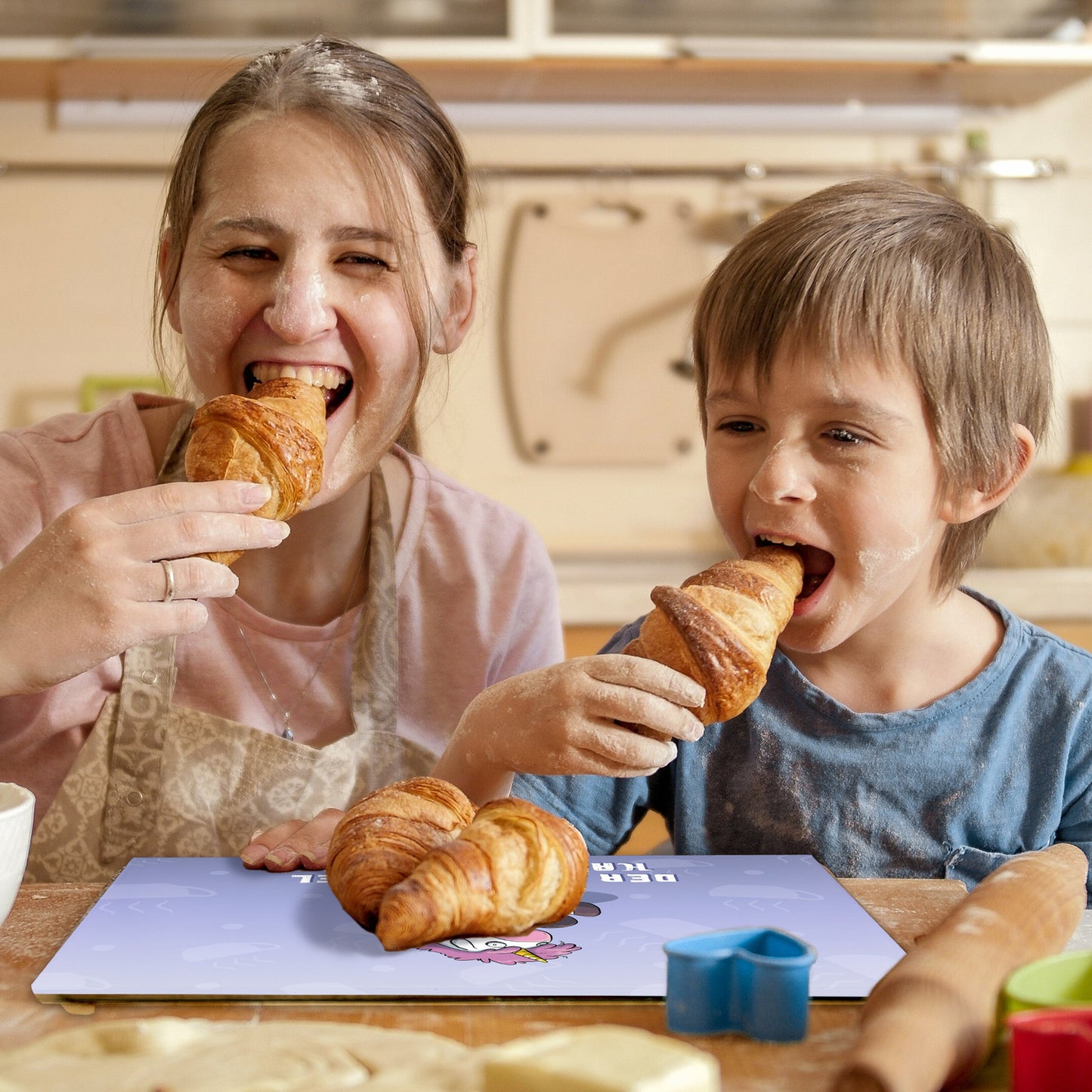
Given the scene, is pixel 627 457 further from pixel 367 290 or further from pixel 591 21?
pixel 367 290

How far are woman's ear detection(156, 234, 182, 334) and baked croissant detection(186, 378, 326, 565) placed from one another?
32cm

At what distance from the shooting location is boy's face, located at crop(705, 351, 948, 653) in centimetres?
106

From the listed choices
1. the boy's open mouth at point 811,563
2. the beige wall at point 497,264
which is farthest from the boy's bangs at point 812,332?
the beige wall at point 497,264

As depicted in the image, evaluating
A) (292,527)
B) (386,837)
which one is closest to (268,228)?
(292,527)

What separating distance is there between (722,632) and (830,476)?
0.21 metres

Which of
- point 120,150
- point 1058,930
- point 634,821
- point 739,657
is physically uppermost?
point 120,150

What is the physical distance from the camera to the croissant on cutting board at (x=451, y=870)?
736 mm

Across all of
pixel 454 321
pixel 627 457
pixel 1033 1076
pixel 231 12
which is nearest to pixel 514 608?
pixel 454 321

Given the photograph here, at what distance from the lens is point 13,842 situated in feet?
2.47

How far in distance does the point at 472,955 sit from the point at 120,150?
2.60m

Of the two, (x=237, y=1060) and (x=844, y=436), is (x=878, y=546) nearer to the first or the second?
(x=844, y=436)

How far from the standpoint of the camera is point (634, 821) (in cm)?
123

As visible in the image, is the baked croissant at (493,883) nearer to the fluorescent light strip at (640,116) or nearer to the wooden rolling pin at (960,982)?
the wooden rolling pin at (960,982)

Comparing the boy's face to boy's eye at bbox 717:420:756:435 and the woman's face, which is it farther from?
the woman's face
